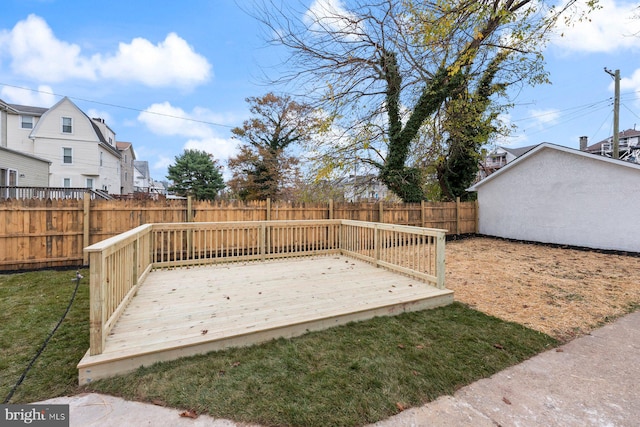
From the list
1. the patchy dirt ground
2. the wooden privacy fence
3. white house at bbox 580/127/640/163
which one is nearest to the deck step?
the patchy dirt ground

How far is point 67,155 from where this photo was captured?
18.0m

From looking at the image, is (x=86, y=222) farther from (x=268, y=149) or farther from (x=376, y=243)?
(x=268, y=149)

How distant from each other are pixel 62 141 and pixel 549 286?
2443 centimetres

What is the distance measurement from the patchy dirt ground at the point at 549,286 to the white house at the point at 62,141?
71.1 ft

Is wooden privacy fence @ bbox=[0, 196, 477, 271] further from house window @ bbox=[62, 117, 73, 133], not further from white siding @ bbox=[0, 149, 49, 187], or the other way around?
house window @ bbox=[62, 117, 73, 133]

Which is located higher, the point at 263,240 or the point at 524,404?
the point at 263,240

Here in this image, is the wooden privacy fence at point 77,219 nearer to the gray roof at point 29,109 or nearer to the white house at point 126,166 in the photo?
the gray roof at point 29,109

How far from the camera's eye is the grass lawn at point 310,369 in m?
1.92

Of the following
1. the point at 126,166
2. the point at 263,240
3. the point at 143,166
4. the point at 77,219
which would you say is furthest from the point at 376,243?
the point at 143,166

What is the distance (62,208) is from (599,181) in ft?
45.5

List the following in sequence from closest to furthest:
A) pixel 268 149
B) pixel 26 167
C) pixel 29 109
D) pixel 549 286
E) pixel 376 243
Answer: pixel 549 286 → pixel 376 243 → pixel 26 167 → pixel 29 109 → pixel 268 149

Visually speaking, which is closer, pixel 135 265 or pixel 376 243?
pixel 135 265

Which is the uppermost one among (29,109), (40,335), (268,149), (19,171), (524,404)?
(29,109)

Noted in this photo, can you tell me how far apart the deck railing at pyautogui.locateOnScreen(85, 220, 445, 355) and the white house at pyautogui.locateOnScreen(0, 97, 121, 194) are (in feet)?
55.8
